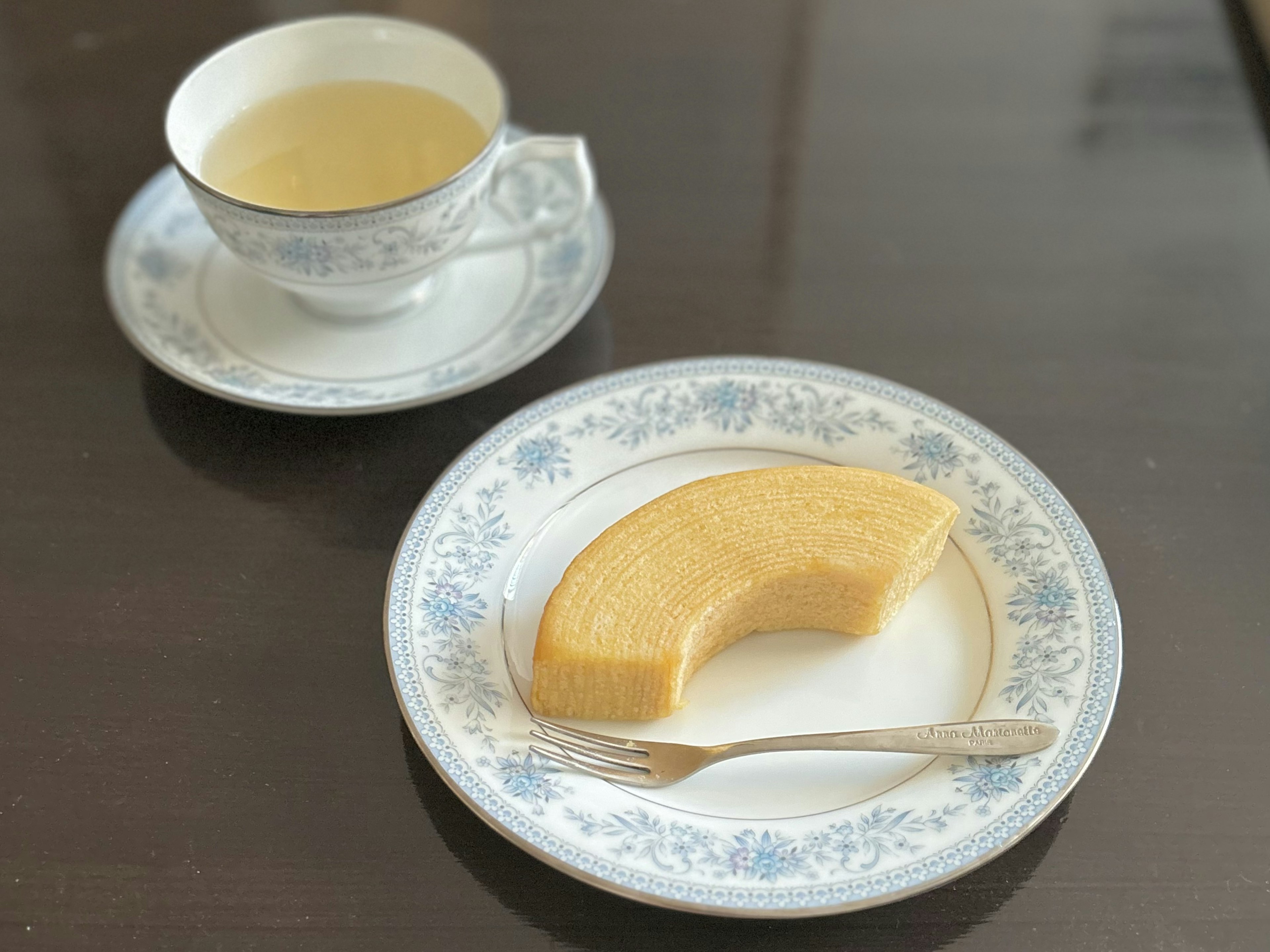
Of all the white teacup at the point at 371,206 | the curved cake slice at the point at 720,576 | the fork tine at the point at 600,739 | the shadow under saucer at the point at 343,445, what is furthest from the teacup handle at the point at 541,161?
the fork tine at the point at 600,739

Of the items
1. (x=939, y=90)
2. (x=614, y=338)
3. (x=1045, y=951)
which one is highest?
(x=939, y=90)

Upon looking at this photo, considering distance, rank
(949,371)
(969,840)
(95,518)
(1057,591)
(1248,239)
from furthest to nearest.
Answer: (1248,239) < (949,371) < (95,518) < (1057,591) < (969,840)

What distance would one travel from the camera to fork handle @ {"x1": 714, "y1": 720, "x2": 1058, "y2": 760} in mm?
666

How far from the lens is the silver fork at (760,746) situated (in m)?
0.67

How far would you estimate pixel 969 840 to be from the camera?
628 millimetres

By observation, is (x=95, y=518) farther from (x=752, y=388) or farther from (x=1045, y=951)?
(x=1045, y=951)

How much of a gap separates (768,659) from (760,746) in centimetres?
8

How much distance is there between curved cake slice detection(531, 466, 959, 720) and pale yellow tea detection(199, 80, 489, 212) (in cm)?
35

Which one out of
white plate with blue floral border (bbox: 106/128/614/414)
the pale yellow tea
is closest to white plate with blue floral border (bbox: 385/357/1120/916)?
white plate with blue floral border (bbox: 106/128/614/414)

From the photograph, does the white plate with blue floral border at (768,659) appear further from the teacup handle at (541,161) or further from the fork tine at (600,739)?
the teacup handle at (541,161)

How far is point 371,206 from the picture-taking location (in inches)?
34.1

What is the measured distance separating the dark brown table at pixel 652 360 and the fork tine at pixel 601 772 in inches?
2.3

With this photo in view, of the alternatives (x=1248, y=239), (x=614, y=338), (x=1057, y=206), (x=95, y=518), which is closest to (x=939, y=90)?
(x=1057, y=206)

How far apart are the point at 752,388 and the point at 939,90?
1.71 feet
